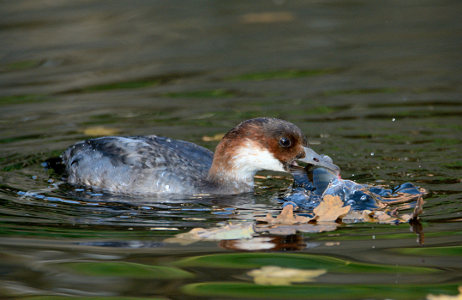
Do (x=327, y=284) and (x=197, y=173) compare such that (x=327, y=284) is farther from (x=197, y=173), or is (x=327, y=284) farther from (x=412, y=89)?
(x=412, y=89)

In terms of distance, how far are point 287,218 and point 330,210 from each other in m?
0.42

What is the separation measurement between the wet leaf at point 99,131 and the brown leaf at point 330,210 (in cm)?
457

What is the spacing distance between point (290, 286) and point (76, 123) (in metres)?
6.55

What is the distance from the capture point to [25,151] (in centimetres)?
1044

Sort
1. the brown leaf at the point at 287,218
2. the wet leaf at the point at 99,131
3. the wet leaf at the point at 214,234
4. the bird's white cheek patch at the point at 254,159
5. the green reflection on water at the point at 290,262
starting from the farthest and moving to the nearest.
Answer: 1. the wet leaf at the point at 99,131
2. the bird's white cheek patch at the point at 254,159
3. the brown leaf at the point at 287,218
4. the wet leaf at the point at 214,234
5. the green reflection on water at the point at 290,262

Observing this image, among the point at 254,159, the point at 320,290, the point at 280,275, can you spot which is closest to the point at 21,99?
the point at 254,159

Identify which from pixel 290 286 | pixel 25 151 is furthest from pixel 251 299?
pixel 25 151

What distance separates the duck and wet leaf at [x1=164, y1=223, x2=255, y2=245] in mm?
1683

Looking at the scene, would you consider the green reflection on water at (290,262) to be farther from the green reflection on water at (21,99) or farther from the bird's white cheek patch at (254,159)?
the green reflection on water at (21,99)

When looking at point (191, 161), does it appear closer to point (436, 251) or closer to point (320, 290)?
point (436, 251)

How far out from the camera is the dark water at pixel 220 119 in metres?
6.07

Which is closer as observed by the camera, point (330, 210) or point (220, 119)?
point (330, 210)

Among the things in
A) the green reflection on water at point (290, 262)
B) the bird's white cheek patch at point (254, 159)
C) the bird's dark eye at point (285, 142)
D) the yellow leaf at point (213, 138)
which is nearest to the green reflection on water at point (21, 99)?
the yellow leaf at point (213, 138)

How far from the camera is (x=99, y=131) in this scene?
36.9 ft
